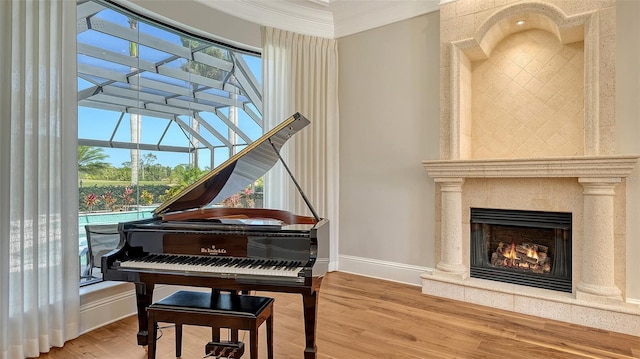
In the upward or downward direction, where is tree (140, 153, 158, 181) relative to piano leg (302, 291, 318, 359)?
upward

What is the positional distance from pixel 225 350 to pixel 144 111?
7.74ft

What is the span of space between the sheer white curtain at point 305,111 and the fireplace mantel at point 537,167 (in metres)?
1.36

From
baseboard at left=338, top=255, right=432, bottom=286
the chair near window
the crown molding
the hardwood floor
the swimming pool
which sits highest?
the crown molding

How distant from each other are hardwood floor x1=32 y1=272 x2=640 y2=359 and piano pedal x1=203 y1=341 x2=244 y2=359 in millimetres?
306

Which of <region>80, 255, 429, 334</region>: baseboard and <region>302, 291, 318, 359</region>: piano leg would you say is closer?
<region>302, 291, 318, 359</region>: piano leg

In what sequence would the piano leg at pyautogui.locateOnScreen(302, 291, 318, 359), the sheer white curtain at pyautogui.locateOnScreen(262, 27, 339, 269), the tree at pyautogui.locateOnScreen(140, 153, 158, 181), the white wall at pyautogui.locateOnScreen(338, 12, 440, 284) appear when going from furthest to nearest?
the sheer white curtain at pyautogui.locateOnScreen(262, 27, 339, 269)
the white wall at pyautogui.locateOnScreen(338, 12, 440, 284)
the tree at pyautogui.locateOnScreen(140, 153, 158, 181)
the piano leg at pyautogui.locateOnScreen(302, 291, 318, 359)

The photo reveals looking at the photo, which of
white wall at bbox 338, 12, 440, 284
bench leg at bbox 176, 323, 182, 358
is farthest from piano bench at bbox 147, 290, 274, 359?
white wall at bbox 338, 12, 440, 284

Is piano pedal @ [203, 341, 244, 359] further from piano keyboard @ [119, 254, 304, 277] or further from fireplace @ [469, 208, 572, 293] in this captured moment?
fireplace @ [469, 208, 572, 293]

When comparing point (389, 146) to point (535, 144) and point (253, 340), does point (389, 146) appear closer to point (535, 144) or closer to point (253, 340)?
point (535, 144)

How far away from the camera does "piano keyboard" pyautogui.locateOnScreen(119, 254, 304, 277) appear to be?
192 centimetres

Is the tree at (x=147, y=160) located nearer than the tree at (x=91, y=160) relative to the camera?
No

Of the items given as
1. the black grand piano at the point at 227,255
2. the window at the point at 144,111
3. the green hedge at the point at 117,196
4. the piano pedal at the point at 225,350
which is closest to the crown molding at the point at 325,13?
the window at the point at 144,111

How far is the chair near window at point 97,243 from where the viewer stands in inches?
116

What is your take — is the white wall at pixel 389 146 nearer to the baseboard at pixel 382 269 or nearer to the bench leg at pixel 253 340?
the baseboard at pixel 382 269
